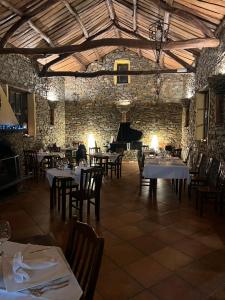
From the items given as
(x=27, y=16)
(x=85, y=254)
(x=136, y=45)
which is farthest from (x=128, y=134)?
(x=85, y=254)

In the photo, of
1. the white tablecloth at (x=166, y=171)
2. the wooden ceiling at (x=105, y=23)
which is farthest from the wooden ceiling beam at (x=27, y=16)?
the white tablecloth at (x=166, y=171)

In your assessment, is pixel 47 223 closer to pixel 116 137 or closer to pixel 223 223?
pixel 223 223

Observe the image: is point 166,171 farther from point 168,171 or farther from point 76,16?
point 76,16

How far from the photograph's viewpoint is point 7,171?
234 inches

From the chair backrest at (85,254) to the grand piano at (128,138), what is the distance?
9.71m

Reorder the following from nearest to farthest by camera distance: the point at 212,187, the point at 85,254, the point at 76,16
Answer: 1. the point at 85,254
2. the point at 212,187
3. the point at 76,16

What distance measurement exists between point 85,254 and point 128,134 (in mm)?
10299

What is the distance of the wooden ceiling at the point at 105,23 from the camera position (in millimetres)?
5828

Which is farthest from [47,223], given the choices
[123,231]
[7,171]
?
[7,171]

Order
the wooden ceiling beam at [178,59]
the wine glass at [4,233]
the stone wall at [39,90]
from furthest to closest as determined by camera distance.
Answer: the wooden ceiling beam at [178,59], the stone wall at [39,90], the wine glass at [4,233]

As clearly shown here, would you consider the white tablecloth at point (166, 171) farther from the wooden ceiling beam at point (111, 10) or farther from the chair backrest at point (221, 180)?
the wooden ceiling beam at point (111, 10)

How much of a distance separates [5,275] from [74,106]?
11463 millimetres

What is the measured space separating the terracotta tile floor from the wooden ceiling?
371 cm

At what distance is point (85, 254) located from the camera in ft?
5.30
